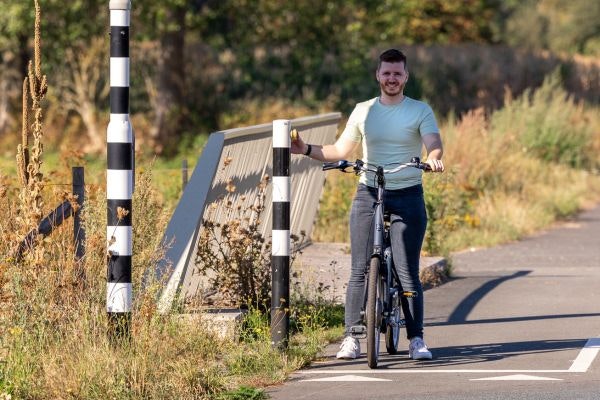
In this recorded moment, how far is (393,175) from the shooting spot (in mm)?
8727

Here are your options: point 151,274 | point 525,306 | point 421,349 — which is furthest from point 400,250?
point 525,306

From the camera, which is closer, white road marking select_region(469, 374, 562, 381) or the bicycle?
white road marking select_region(469, 374, 562, 381)

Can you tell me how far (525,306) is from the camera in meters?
11.5

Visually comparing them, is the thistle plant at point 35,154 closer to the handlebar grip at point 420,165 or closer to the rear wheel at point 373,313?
the rear wheel at point 373,313

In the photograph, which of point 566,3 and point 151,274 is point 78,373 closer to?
point 151,274

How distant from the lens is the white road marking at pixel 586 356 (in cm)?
853

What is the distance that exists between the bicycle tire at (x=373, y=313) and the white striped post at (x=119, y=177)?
138cm

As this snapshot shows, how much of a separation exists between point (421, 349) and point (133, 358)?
6.82 ft

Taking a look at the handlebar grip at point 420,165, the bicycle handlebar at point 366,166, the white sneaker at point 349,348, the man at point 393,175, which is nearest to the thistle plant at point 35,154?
the man at point 393,175

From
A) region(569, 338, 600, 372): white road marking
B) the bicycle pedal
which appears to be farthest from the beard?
region(569, 338, 600, 372): white road marking

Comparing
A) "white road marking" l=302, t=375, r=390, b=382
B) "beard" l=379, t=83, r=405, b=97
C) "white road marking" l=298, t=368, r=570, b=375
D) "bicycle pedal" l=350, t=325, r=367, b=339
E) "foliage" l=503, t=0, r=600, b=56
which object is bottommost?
"white road marking" l=302, t=375, r=390, b=382

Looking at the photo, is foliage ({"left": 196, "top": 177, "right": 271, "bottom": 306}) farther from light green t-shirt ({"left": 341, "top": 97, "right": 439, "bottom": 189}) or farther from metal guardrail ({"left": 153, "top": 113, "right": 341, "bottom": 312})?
light green t-shirt ({"left": 341, "top": 97, "right": 439, "bottom": 189})

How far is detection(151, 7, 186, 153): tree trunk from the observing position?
3362 centimetres

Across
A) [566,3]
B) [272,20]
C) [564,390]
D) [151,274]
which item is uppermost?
[566,3]
